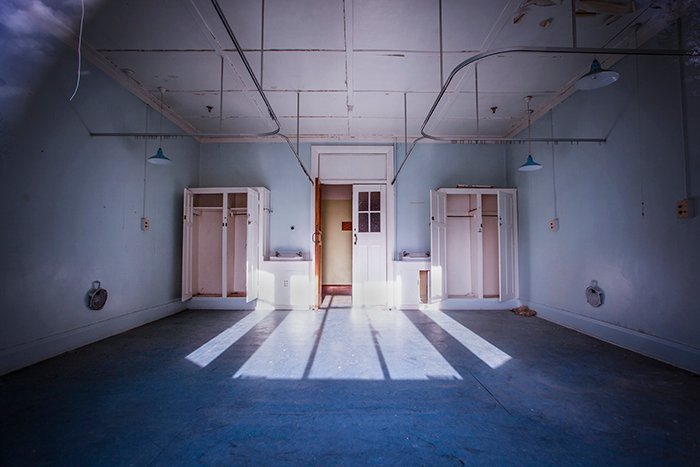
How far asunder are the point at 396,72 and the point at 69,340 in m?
5.05

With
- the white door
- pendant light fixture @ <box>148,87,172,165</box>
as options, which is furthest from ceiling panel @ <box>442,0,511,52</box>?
pendant light fixture @ <box>148,87,172,165</box>

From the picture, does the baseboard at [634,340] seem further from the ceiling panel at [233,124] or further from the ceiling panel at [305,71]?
the ceiling panel at [233,124]

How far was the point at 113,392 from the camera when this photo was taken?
2.50 m

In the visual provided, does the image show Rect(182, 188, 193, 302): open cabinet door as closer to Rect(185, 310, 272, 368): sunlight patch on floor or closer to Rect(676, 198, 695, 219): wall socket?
Rect(185, 310, 272, 368): sunlight patch on floor

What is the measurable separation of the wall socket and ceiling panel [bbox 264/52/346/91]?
12.5 ft

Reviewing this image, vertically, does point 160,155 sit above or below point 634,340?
above

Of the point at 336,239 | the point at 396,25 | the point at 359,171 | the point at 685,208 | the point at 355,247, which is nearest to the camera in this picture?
the point at 685,208

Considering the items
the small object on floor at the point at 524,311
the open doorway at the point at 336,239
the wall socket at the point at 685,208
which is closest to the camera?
the wall socket at the point at 685,208

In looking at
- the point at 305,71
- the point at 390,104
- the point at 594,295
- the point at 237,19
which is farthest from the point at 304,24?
the point at 594,295

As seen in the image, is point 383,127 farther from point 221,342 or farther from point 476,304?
point 221,342

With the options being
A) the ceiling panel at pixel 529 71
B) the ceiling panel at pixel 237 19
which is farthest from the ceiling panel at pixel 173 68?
the ceiling panel at pixel 529 71

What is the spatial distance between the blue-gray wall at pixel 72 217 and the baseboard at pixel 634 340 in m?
6.22

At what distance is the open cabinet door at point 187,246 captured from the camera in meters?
5.57

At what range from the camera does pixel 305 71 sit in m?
4.22
